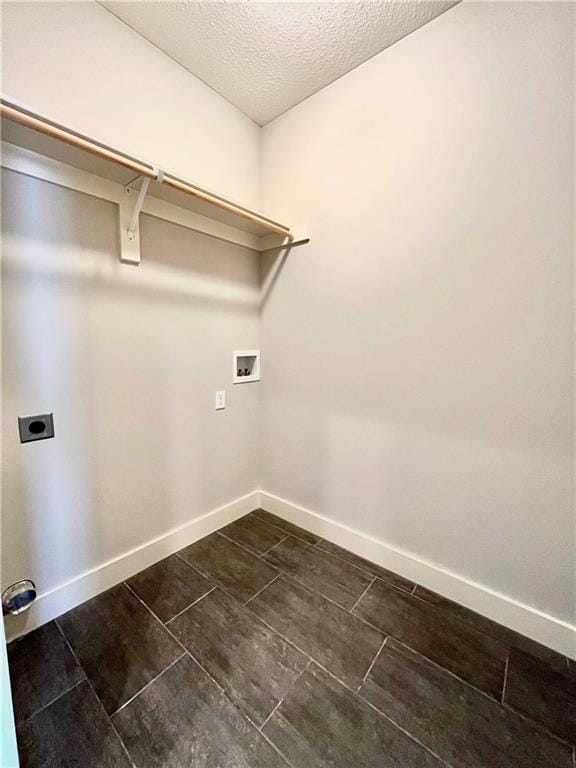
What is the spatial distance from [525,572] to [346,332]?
53.0 inches

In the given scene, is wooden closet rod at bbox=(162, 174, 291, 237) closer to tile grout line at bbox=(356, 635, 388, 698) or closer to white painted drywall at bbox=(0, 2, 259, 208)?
white painted drywall at bbox=(0, 2, 259, 208)

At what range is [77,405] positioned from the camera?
1367 mm

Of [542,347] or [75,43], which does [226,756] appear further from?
[75,43]

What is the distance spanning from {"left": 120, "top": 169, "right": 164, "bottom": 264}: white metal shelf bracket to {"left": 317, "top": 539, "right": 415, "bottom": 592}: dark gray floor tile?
1879 mm

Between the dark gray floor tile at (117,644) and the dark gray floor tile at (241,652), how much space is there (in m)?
0.10

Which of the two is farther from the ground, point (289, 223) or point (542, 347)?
point (289, 223)

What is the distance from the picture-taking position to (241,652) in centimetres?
122

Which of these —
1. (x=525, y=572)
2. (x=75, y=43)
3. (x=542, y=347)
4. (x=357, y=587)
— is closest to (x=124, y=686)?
(x=357, y=587)

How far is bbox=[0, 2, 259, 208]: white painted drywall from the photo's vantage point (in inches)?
45.1

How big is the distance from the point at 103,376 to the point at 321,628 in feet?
4.84

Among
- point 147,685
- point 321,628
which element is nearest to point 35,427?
point 147,685

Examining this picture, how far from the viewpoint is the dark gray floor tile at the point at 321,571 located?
5.03ft

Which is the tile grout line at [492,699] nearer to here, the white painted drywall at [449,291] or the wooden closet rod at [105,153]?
the white painted drywall at [449,291]

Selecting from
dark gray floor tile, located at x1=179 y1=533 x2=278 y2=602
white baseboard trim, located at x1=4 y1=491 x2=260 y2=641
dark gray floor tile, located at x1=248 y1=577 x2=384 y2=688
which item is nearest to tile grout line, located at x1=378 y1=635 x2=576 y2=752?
dark gray floor tile, located at x1=248 y1=577 x2=384 y2=688
